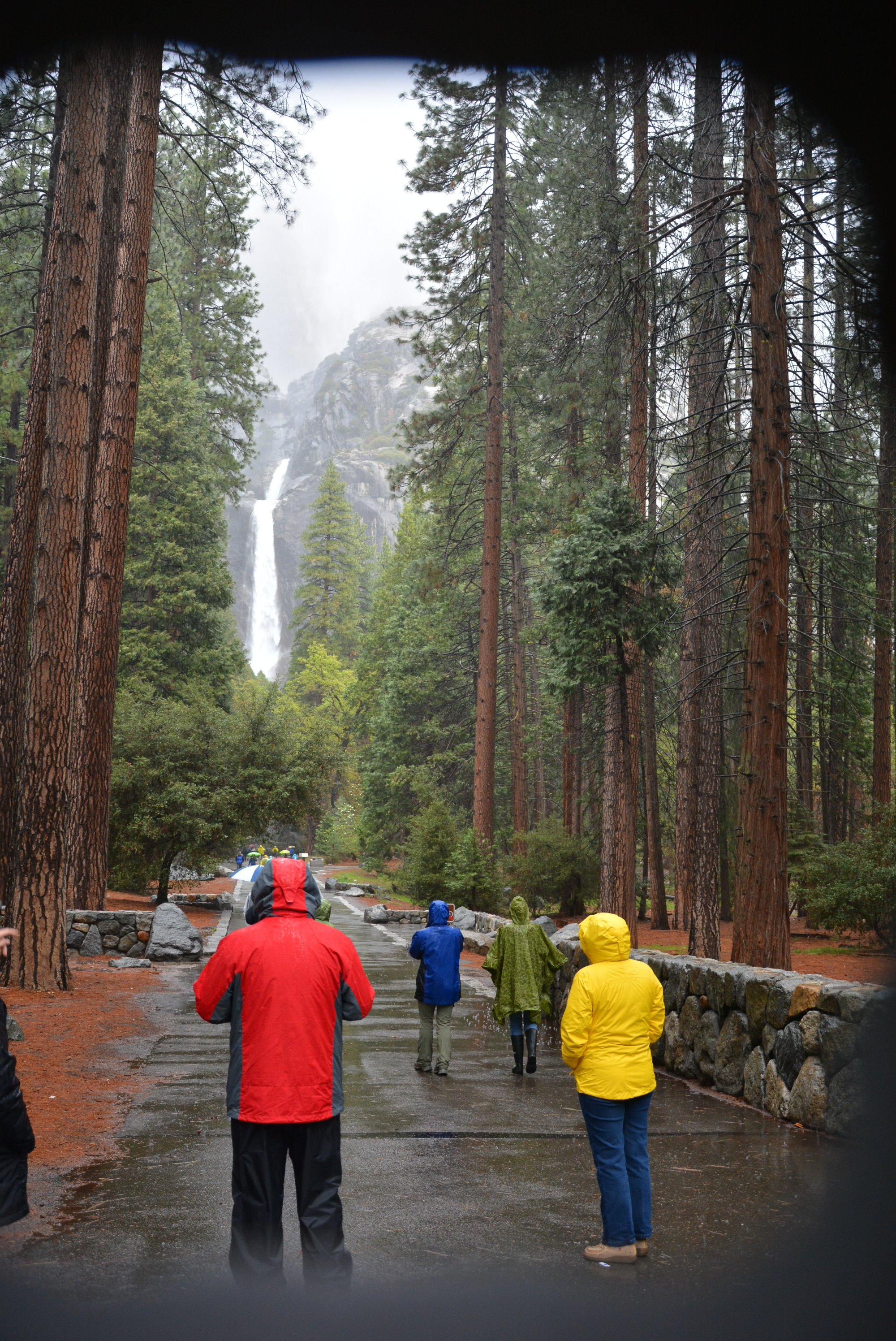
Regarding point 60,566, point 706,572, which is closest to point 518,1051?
point 60,566

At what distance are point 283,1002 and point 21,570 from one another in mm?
13084

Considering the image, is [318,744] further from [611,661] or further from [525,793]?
[525,793]

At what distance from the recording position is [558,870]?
22.1m

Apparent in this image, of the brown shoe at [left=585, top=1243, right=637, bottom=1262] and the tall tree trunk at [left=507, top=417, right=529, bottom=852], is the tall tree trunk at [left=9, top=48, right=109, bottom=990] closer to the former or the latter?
the brown shoe at [left=585, top=1243, right=637, bottom=1262]

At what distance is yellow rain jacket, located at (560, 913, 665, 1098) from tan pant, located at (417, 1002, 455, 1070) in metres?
3.99

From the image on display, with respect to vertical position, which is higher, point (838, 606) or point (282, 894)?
point (838, 606)

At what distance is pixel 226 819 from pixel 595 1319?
17.7 m

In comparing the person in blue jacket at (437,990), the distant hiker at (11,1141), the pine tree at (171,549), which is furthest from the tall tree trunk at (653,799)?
the distant hiker at (11,1141)

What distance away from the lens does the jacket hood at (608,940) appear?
4.76 meters

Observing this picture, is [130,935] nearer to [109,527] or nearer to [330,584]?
[109,527]

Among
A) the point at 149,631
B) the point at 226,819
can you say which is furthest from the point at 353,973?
the point at 149,631

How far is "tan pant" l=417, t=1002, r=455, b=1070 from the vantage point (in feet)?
28.0

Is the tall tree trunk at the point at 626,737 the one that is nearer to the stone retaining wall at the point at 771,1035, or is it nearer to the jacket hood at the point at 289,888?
the stone retaining wall at the point at 771,1035

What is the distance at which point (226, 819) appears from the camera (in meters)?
20.8
